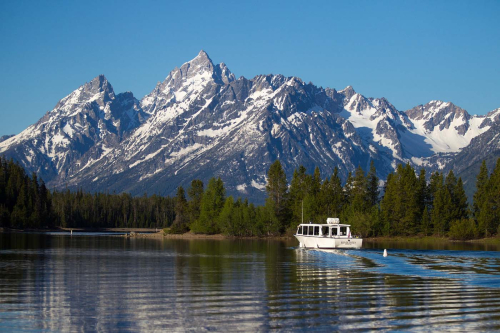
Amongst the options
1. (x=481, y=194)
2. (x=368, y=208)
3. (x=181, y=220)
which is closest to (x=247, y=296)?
(x=368, y=208)

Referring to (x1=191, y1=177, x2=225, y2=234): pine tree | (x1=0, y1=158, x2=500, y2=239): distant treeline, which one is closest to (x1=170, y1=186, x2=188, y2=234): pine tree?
(x1=0, y1=158, x2=500, y2=239): distant treeline

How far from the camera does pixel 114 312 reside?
1529 inches

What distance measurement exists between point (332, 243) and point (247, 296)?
2577 inches

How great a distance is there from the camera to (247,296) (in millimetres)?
45750

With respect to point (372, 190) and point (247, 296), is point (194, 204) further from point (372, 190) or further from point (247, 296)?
point (247, 296)

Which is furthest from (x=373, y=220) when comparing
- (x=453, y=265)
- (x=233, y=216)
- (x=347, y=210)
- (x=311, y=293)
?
(x=311, y=293)

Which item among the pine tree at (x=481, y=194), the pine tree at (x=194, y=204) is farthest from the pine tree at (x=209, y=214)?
the pine tree at (x=481, y=194)

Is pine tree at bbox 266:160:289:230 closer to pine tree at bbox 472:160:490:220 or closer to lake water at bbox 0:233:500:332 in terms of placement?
pine tree at bbox 472:160:490:220

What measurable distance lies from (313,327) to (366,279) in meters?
24.4

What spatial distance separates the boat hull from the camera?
355 feet

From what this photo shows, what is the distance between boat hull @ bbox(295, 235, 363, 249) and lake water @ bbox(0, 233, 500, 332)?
109ft

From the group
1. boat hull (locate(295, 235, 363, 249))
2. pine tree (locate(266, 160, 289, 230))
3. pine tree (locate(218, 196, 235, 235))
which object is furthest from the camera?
pine tree (locate(218, 196, 235, 235))

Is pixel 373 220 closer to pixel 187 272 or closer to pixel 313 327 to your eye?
pixel 187 272

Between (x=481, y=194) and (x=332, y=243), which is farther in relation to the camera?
(x=481, y=194)
